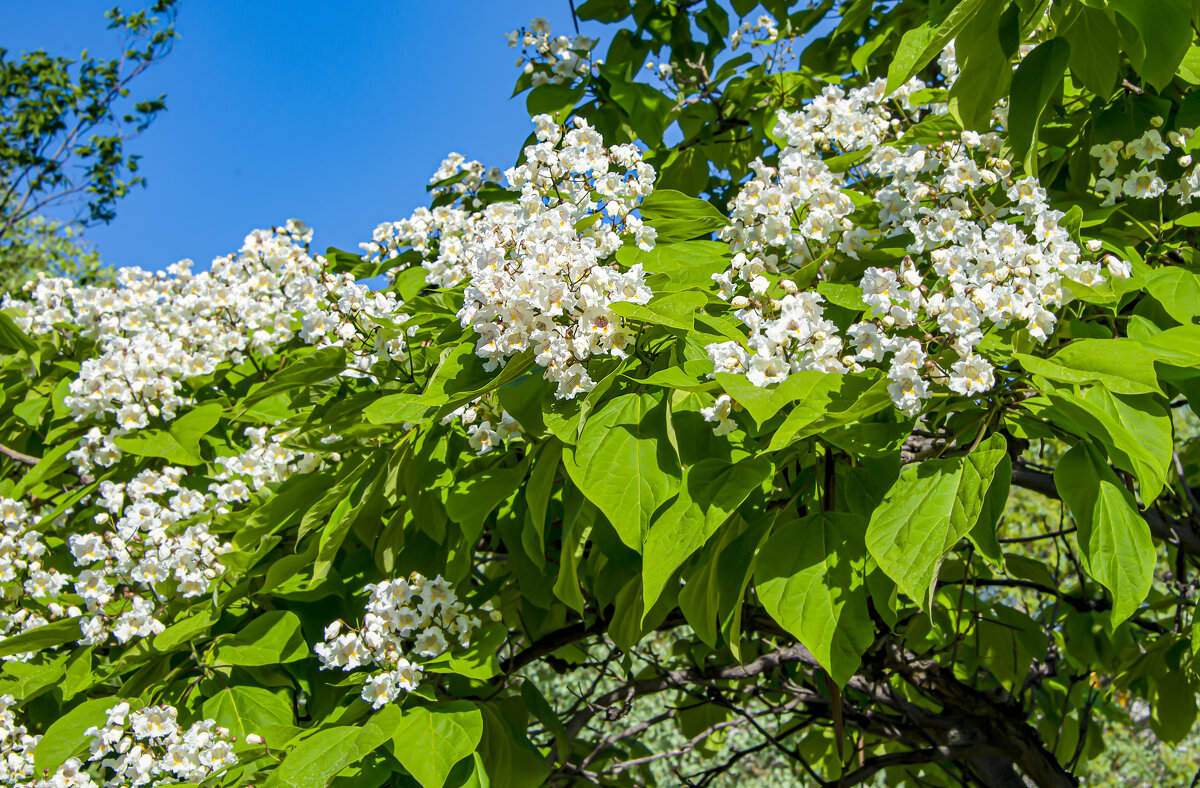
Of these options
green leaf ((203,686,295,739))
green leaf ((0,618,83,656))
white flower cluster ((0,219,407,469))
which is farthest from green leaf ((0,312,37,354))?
green leaf ((203,686,295,739))

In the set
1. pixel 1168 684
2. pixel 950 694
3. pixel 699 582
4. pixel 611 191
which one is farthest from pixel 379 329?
pixel 1168 684

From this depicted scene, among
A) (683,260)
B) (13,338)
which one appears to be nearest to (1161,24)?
(683,260)

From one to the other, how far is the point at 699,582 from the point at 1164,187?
130 centimetres

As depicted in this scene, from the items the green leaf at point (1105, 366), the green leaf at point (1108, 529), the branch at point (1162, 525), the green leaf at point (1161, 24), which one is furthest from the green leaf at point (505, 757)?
the green leaf at point (1161, 24)

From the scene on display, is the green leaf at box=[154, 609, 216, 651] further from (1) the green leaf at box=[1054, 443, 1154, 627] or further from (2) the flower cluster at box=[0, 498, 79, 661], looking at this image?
(1) the green leaf at box=[1054, 443, 1154, 627]

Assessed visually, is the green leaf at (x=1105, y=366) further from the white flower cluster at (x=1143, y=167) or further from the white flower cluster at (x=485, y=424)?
the white flower cluster at (x=485, y=424)

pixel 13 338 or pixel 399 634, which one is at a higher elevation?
pixel 13 338

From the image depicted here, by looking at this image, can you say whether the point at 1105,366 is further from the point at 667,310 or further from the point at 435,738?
the point at 435,738

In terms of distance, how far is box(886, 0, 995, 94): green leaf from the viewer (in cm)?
127

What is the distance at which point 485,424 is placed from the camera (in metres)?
1.81

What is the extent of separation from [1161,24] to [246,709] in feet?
6.95

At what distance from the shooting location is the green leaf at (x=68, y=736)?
81.8 inches

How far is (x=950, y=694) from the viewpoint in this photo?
2.53m

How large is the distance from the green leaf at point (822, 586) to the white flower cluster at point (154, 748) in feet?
3.86
